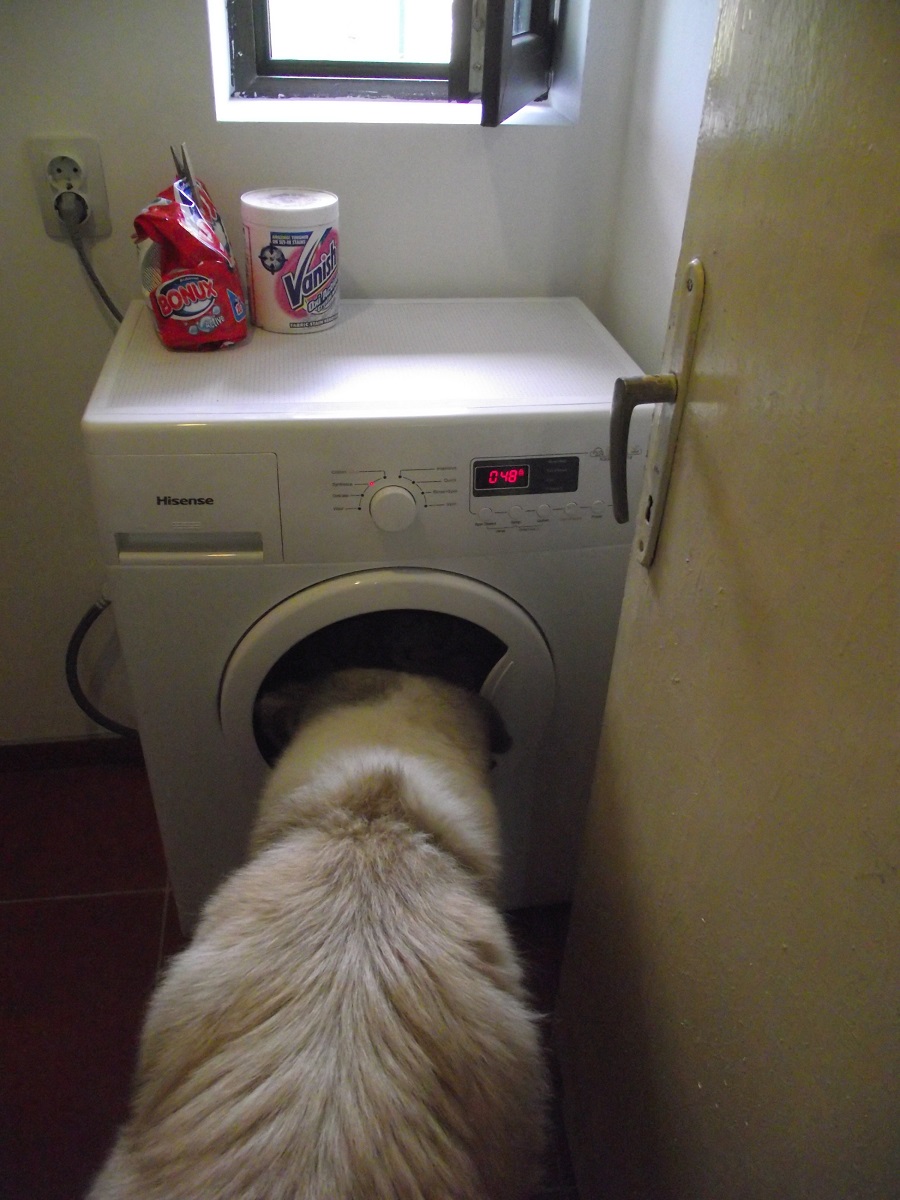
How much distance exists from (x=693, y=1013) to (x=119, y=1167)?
408 mm

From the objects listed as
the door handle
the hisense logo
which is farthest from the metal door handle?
the hisense logo

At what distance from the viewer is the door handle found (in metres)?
0.57

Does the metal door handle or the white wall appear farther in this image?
the white wall

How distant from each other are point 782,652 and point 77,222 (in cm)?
95

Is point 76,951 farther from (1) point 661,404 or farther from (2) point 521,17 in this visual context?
(2) point 521,17

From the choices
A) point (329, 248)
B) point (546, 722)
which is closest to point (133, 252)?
point (329, 248)

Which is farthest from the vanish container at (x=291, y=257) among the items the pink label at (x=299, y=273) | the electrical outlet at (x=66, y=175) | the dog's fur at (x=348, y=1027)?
the dog's fur at (x=348, y=1027)

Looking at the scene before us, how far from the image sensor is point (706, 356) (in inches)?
21.7

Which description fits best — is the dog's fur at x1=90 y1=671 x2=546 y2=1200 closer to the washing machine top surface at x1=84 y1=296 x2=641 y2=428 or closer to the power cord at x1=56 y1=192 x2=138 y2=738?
the washing machine top surface at x1=84 y1=296 x2=641 y2=428

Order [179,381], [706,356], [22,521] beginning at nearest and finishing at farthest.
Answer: [706,356] → [179,381] → [22,521]

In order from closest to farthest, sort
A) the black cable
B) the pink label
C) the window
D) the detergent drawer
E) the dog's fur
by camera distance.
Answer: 1. the dog's fur
2. the detergent drawer
3. the pink label
4. the window
5. the black cable

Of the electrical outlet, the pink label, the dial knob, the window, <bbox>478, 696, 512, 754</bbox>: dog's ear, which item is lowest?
<bbox>478, 696, 512, 754</bbox>: dog's ear

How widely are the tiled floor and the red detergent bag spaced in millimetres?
789

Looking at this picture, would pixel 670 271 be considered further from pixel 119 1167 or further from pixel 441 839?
pixel 119 1167
